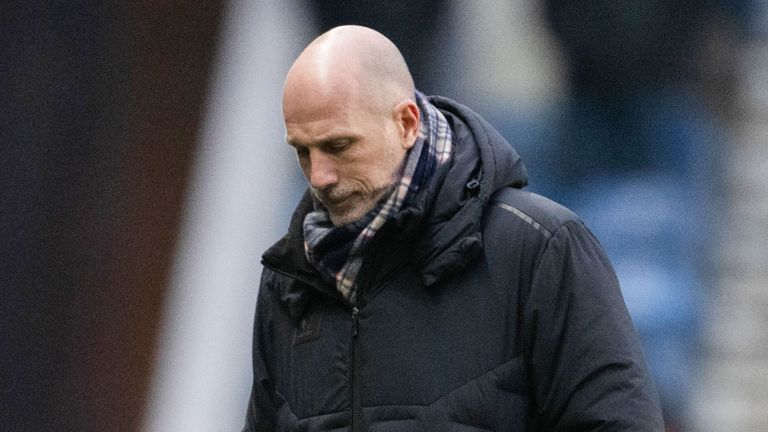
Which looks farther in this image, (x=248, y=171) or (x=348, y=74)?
(x=248, y=171)

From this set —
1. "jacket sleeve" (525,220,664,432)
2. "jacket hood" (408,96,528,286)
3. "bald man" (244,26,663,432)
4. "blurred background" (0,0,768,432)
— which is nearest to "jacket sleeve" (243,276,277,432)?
"bald man" (244,26,663,432)

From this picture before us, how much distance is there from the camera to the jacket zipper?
1.66 metres

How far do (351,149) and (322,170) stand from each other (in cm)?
5

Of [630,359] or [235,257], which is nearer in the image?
[630,359]

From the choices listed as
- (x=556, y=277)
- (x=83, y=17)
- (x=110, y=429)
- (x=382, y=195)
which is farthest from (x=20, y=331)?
(x=556, y=277)

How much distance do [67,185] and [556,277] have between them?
1918mm

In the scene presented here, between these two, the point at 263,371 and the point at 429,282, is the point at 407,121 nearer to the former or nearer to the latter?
the point at 429,282

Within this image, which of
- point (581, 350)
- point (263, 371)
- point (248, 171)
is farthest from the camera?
point (248, 171)

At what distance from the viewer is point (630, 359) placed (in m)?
1.62

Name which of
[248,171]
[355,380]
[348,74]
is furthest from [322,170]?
[248,171]

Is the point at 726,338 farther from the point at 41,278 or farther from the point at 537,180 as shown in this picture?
the point at 41,278

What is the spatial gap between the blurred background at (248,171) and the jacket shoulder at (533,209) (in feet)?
4.50

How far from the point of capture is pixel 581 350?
161 cm

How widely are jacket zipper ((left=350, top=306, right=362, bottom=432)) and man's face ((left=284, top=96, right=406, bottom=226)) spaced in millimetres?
158
